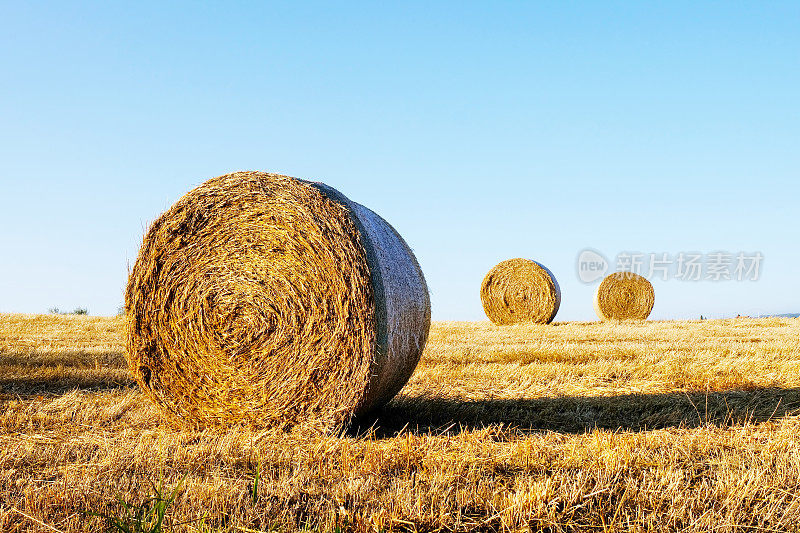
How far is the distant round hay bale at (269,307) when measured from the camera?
16.9 ft

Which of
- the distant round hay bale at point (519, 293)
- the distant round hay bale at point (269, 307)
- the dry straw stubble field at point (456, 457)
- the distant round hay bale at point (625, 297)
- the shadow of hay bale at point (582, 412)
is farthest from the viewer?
the distant round hay bale at point (625, 297)

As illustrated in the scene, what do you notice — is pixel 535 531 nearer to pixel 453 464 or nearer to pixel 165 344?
pixel 453 464

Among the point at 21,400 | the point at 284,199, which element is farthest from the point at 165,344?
the point at 21,400

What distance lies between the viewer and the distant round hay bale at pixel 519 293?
18391mm

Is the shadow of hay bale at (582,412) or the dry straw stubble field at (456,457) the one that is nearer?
the dry straw stubble field at (456,457)

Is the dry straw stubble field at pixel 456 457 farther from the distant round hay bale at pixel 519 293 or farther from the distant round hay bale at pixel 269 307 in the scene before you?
the distant round hay bale at pixel 519 293

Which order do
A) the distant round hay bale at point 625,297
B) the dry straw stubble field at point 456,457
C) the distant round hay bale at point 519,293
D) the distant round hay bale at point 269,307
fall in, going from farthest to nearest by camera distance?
the distant round hay bale at point 625,297 < the distant round hay bale at point 519,293 < the distant round hay bale at point 269,307 < the dry straw stubble field at point 456,457

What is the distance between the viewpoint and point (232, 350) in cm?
551

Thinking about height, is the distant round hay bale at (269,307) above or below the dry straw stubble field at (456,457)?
above

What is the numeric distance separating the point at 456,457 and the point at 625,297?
1850 centimetres

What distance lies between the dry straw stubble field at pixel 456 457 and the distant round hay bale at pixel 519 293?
1013 cm

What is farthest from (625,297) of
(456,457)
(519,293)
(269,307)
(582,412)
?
(456,457)

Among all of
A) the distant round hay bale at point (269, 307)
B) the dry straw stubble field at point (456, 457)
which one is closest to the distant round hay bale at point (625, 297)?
the dry straw stubble field at point (456, 457)

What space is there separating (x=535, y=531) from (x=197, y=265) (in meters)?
3.67
